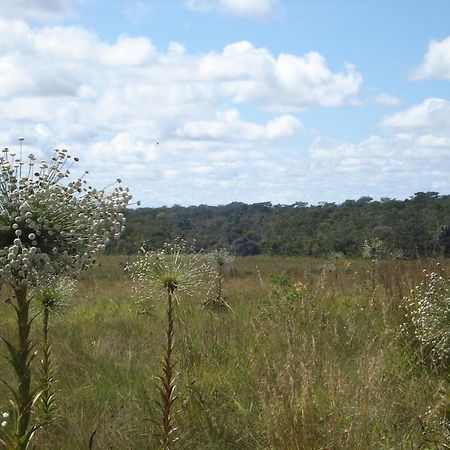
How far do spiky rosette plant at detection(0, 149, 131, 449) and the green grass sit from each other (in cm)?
132

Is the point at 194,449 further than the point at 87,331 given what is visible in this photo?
No

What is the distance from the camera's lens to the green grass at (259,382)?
4.74 meters

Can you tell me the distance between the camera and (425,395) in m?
5.57

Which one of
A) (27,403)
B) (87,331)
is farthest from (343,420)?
(87,331)

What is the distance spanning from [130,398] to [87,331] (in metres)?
3.21

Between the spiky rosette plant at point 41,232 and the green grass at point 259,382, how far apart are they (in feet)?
4.34

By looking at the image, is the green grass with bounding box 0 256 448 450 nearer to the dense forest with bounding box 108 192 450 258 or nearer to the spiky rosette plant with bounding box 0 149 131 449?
the spiky rosette plant with bounding box 0 149 131 449

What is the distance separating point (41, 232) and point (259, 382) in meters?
3.05

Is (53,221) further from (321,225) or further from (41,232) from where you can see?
(321,225)

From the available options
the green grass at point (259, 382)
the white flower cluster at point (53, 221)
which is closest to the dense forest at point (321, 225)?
the green grass at point (259, 382)

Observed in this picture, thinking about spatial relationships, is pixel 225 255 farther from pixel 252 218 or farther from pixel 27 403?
pixel 252 218

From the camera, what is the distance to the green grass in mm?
4738

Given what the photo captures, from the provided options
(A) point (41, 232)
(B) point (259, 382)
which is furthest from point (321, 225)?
(A) point (41, 232)

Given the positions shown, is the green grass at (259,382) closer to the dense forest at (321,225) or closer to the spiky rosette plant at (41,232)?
the spiky rosette plant at (41,232)
